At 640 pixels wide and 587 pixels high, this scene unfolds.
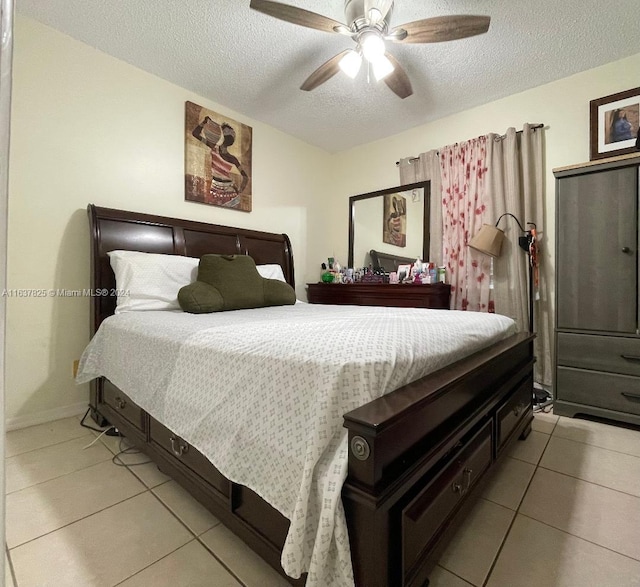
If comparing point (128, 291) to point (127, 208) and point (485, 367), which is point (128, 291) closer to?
point (127, 208)

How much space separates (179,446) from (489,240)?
101 inches

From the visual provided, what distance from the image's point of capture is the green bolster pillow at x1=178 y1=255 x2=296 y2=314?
190 cm

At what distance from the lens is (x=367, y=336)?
3.31 ft

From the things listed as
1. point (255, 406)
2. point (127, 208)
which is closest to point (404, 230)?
point (127, 208)

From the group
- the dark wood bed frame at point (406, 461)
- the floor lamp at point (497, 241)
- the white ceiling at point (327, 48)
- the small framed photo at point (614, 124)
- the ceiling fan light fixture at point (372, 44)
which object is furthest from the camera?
the floor lamp at point (497, 241)

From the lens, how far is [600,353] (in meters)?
2.07

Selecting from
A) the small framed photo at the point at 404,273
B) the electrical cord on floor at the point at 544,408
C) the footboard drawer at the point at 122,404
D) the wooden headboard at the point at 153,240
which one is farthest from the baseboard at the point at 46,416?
the electrical cord on floor at the point at 544,408

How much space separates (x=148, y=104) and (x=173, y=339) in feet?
7.11

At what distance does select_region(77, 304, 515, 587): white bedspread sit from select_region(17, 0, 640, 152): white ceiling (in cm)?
194

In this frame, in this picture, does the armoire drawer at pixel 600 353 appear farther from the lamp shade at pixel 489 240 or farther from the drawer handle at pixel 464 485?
the drawer handle at pixel 464 485

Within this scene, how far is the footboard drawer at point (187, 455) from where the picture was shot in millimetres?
1097

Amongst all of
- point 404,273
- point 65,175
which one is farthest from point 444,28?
point 65,175

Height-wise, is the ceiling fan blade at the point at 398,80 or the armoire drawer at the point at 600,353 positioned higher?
the ceiling fan blade at the point at 398,80

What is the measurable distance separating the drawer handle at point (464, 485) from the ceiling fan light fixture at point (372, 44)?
209 cm
